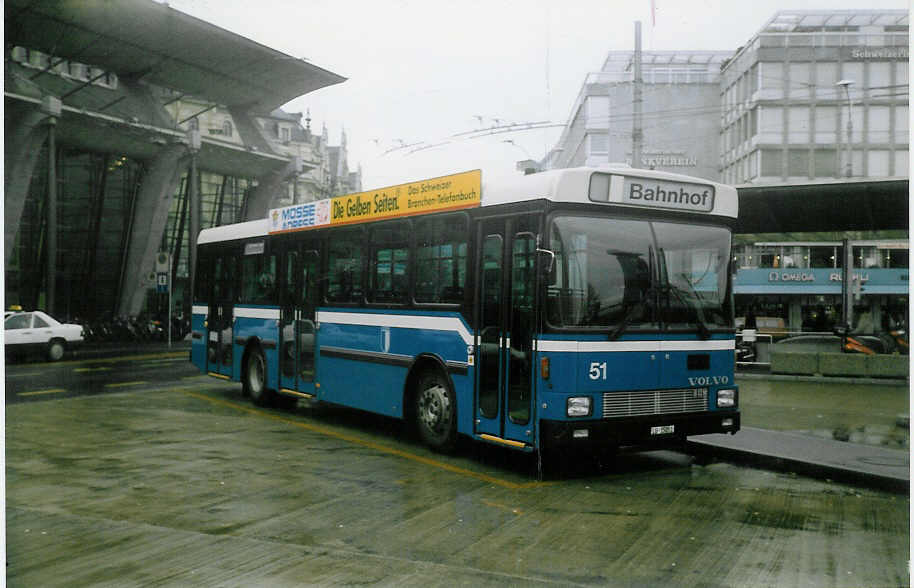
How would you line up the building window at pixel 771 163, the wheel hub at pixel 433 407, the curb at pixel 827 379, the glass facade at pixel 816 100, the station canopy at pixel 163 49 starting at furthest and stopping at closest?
the building window at pixel 771 163, the curb at pixel 827 379, the station canopy at pixel 163 49, the glass facade at pixel 816 100, the wheel hub at pixel 433 407

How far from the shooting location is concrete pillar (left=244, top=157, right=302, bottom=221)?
46.8m

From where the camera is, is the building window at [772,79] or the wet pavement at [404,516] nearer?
the wet pavement at [404,516]

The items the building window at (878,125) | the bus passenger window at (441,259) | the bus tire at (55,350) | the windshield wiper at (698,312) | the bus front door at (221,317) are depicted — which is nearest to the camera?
the windshield wiper at (698,312)

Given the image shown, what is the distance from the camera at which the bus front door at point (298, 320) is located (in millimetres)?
12398

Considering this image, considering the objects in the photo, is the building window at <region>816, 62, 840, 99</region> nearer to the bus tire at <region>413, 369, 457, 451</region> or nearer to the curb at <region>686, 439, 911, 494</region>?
the curb at <region>686, 439, 911, 494</region>

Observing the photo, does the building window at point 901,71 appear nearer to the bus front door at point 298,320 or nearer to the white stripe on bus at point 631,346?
the white stripe on bus at point 631,346

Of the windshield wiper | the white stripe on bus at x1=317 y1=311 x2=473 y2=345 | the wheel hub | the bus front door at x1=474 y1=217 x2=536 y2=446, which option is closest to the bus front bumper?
the bus front door at x1=474 y1=217 x2=536 y2=446

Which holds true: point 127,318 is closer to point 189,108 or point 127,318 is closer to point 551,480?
point 189,108

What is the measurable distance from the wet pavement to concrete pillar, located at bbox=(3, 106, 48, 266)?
39.4 feet

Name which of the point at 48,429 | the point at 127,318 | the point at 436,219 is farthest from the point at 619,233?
the point at 127,318

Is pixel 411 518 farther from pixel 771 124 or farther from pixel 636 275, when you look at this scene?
pixel 771 124

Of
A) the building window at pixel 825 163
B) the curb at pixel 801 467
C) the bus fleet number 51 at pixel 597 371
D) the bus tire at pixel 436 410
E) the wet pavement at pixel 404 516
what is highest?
the building window at pixel 825 163

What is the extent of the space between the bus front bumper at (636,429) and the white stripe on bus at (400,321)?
1.54m

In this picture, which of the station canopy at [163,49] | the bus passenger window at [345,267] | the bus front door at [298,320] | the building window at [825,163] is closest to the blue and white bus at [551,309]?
the bus passenger window at [345,267]
